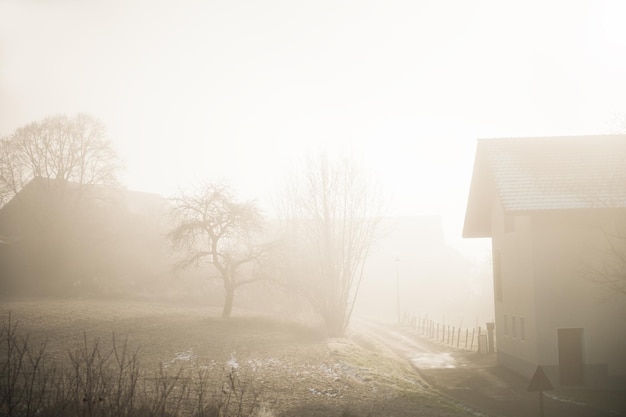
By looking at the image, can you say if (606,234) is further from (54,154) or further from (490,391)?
(54,154)

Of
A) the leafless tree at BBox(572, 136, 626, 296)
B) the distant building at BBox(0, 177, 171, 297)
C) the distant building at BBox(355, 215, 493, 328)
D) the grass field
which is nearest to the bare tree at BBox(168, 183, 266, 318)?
the grass field

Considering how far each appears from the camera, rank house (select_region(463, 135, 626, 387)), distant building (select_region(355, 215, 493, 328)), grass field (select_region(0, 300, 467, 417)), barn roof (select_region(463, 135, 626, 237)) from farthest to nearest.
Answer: distant building (select_region(355, 215, 493, 328)), barn roof (select_region(463, 135, 626, 237)), house (select_region(463, 135, 626, 387)), grass field (select_region(0, 300, 467, 417))

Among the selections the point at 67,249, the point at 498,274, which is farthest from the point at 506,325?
the point at 67,249

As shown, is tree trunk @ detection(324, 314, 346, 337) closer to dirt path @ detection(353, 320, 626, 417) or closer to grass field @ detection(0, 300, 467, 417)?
grass field @ detection(0, 300, 467, 417)

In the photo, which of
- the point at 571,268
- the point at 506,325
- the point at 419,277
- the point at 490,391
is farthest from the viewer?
the point at 419,277

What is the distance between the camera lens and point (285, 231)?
35.7 metres

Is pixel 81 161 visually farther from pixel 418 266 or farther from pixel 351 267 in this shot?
pixel 418 266

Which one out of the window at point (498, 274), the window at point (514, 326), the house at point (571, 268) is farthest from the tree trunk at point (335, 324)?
the house at point (571, 268)

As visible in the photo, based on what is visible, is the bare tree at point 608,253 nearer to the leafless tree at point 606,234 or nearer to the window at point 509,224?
the leafless tree at point 606,234

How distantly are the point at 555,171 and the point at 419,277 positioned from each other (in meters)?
63.7

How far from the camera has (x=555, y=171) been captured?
70.8 ft

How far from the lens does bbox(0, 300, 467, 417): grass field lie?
48.8ft

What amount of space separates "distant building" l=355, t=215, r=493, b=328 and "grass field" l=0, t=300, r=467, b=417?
1734 inches

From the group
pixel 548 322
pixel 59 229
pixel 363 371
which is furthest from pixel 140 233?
pixel 548 322
